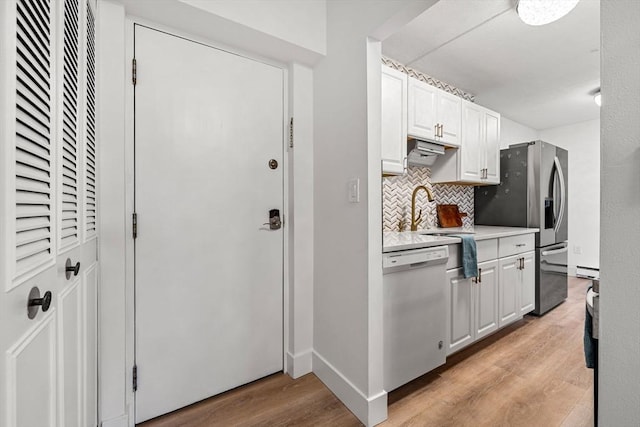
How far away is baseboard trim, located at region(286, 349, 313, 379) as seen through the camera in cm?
184

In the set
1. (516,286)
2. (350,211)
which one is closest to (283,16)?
(350,211)

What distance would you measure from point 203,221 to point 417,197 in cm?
206

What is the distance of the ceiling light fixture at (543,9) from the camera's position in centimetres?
160

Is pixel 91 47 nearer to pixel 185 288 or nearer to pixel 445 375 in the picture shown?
pixel 185 288

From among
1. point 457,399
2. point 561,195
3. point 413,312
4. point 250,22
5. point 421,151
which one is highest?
point 250,22

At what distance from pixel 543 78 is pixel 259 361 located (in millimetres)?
3796

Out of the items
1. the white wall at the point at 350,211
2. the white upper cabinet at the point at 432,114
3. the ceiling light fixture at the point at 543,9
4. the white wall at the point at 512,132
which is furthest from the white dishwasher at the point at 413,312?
the white wall at the point at 512,132

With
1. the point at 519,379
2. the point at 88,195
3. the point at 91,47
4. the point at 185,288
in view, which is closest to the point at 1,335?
the point at 88,195

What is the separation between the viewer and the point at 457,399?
1.64m

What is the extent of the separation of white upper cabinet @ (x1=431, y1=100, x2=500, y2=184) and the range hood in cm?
19

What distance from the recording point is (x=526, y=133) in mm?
4656

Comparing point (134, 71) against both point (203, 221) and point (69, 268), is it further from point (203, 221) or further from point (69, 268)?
point (69, 268)

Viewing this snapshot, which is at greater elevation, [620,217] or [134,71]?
[134,71]

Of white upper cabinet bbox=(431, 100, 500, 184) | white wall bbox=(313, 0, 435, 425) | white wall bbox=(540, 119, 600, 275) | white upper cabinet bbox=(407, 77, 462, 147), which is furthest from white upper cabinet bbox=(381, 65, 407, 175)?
white wall bbox=(540, 119, 600, 275)
